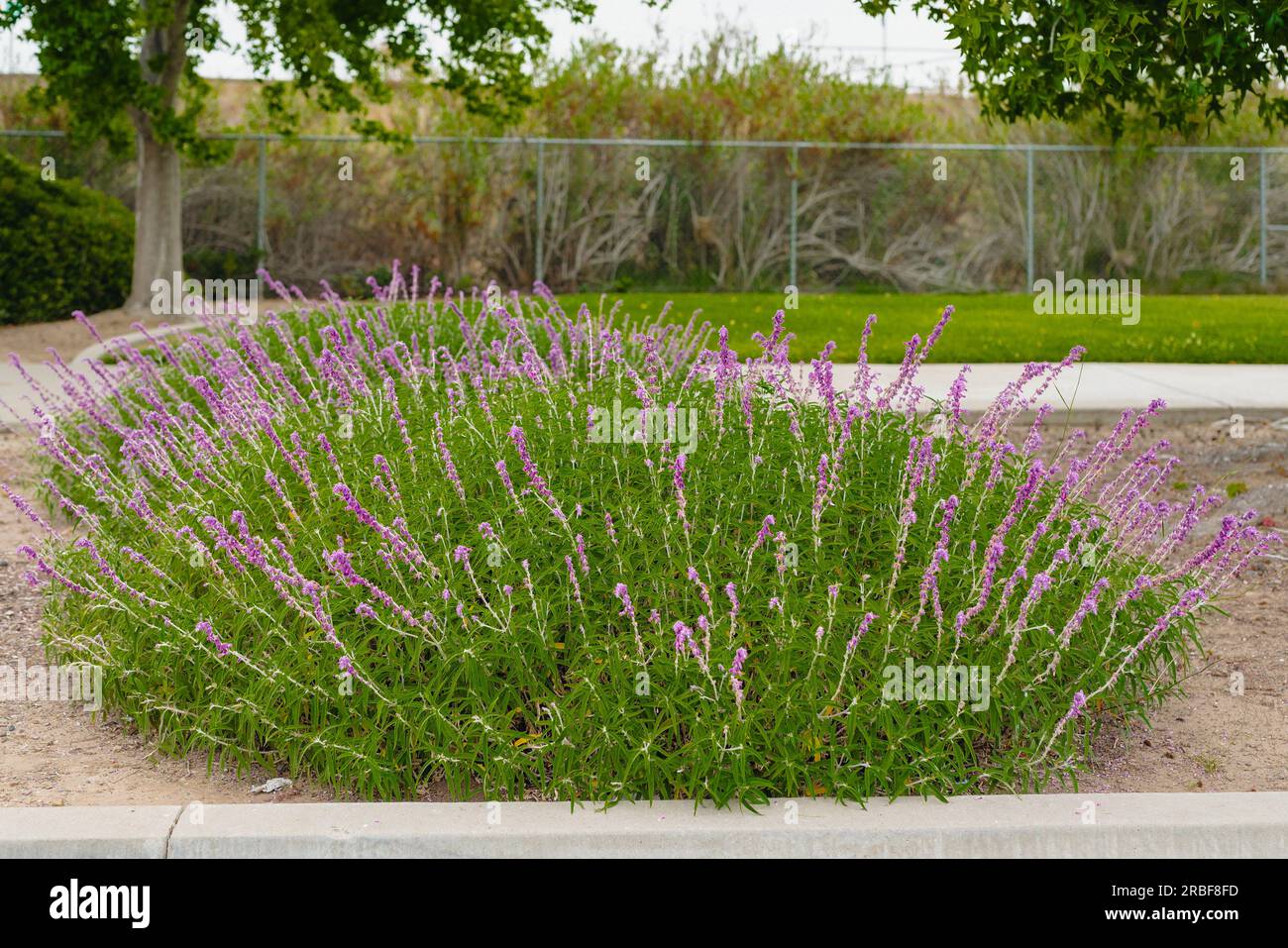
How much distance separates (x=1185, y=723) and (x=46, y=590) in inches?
164

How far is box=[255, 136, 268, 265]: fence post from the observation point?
20.6m

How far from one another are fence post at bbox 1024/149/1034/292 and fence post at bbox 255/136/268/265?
11231mm

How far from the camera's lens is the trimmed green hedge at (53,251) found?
17.0 m

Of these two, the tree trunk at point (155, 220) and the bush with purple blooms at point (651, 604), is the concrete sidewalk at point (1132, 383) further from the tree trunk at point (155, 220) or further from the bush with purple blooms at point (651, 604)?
the tree trunk at point (155, 220)

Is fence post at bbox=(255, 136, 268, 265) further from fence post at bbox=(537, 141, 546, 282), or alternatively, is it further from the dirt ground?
the dirt ground

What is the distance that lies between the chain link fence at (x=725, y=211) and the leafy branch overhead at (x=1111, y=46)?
43.8ft

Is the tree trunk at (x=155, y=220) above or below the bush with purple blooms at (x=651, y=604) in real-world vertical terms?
above

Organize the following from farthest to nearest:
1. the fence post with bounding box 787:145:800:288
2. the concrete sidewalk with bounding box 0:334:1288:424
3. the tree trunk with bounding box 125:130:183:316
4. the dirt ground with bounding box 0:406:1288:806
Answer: the fence post with bounding box 787:145:800:288 → the tree trunk with bounding box 125:130:183:316 → the concrete sidewalk with bounding box 0:334:1288:424 → the dirt ground with bounding box 0:406:1288:806

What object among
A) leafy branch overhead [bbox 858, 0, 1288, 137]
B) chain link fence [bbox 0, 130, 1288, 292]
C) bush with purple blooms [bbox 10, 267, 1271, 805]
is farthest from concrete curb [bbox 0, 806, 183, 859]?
chain link fence [bbox 0, 130, 1288, 292]

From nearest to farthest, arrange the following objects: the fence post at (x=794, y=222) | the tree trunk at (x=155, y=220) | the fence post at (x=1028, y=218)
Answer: the tree trunk at (x=155, y=220), the fence post at (x=794, y=222), the fence post at (x=1028, y=218)

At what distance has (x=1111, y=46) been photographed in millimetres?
6469

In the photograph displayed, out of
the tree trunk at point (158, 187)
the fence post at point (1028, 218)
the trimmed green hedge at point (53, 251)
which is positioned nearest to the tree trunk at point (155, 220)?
the tree trunk at point (158, 187)
